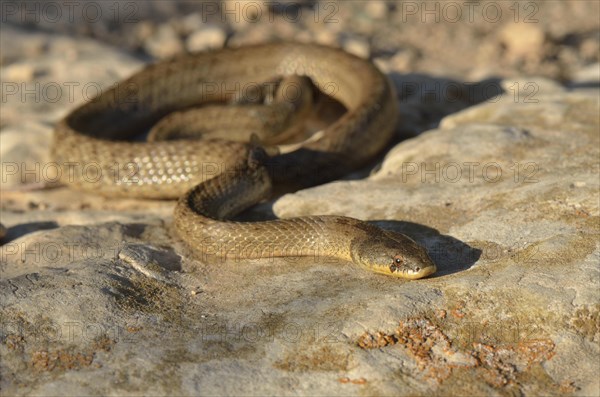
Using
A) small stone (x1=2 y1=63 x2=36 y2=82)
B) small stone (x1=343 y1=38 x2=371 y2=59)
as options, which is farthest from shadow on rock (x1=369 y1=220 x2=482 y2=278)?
small stone (x1=343 y1=38 x2=371 y2=59)

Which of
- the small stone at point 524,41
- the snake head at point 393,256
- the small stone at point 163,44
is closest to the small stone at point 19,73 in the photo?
the small stone at point 163,44

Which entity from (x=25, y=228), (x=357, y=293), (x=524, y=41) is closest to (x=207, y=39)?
(x=524, y=41)

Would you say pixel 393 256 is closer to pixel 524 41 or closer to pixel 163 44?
pixel 524 41

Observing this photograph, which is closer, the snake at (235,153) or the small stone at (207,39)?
the snake at (235,153)

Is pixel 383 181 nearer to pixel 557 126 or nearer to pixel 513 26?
pixel 557 126

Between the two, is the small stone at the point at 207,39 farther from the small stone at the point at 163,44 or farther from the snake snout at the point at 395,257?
the snake snout at the point at 395,257

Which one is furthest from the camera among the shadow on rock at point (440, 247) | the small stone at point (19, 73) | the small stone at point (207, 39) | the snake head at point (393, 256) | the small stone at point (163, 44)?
the small stone at point (207, 39)

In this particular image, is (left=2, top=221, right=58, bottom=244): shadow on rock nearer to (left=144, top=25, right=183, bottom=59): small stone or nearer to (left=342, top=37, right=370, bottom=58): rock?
(left=144, top=25, right=183, bottom=59): small stone
